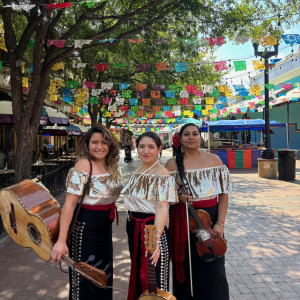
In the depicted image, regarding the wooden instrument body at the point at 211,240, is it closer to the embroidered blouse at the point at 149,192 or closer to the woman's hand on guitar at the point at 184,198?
the woman's hand on guitar at the point at 184,198

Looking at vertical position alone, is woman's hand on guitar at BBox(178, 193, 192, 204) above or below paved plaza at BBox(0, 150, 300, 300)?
above

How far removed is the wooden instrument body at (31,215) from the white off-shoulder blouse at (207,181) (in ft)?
3.92

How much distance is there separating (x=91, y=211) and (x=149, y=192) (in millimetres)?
Result: 569

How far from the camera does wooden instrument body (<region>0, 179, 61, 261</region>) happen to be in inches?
89.4

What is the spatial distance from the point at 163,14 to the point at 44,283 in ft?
22.0

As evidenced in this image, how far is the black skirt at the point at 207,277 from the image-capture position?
8.23ft

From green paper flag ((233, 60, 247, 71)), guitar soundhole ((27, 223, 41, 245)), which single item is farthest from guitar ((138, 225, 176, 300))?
green paper flag ((233, 60, 247, 71))

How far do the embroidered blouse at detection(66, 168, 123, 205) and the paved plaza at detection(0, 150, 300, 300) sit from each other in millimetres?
776

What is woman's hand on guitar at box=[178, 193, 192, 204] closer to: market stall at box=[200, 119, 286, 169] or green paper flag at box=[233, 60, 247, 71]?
green paper flag at box=[233, 60, 247, 71]

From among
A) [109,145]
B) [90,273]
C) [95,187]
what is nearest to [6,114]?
[109,145]

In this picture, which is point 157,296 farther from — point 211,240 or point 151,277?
point 211,240

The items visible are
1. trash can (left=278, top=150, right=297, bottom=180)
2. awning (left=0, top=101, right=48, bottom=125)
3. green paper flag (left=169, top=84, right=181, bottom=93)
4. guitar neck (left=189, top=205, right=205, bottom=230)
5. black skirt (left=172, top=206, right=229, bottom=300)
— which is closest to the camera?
guitar neck (left=189, top=205, right=205, bottom=230)

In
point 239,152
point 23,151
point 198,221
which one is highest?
point 23,151

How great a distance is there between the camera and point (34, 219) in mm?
2289
